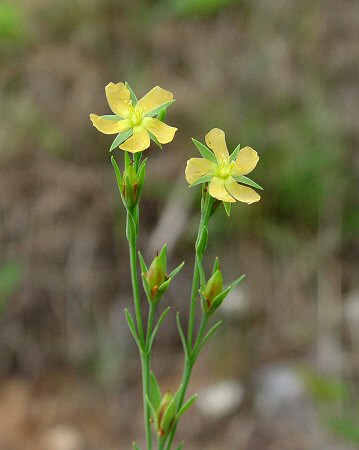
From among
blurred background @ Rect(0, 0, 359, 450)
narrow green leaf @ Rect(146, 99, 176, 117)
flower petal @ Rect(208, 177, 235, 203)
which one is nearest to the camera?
flower petal @ Rect(208, 177, 235, 203)

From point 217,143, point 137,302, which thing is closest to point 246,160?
point 217,143

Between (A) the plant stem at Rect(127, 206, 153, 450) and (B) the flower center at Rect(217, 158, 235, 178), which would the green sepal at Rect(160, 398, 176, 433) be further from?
(B) the flower center at Rect(217, 158, 235, 178)

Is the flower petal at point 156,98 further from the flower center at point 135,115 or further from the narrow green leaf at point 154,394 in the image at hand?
the narrow green leaf at point 154,394

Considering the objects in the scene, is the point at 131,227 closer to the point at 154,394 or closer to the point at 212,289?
the point at 212,289

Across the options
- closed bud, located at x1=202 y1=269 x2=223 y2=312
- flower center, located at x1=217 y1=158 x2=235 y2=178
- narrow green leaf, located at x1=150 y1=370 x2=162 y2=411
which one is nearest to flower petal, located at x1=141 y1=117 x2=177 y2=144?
flower center, located at x1=217 y1=158 x2=235 y2=178

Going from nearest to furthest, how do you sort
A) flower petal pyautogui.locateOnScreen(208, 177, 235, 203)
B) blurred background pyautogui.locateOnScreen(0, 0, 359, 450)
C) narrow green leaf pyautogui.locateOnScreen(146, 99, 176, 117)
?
flower petal pyautogui.locateOnScreen(208, 177, 235, 203)
narrow green leaf pyautogui.locateOnScreen(146, 99, 176, 117)
blurred background pyautogui.locateOnScreen(0, 0, 359, 450)

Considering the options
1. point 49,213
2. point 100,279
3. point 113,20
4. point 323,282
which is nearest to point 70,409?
point 100,279

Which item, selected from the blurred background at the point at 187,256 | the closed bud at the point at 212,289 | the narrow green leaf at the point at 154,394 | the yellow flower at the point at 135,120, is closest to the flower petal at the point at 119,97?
the yellow flower at the point at 135,120
